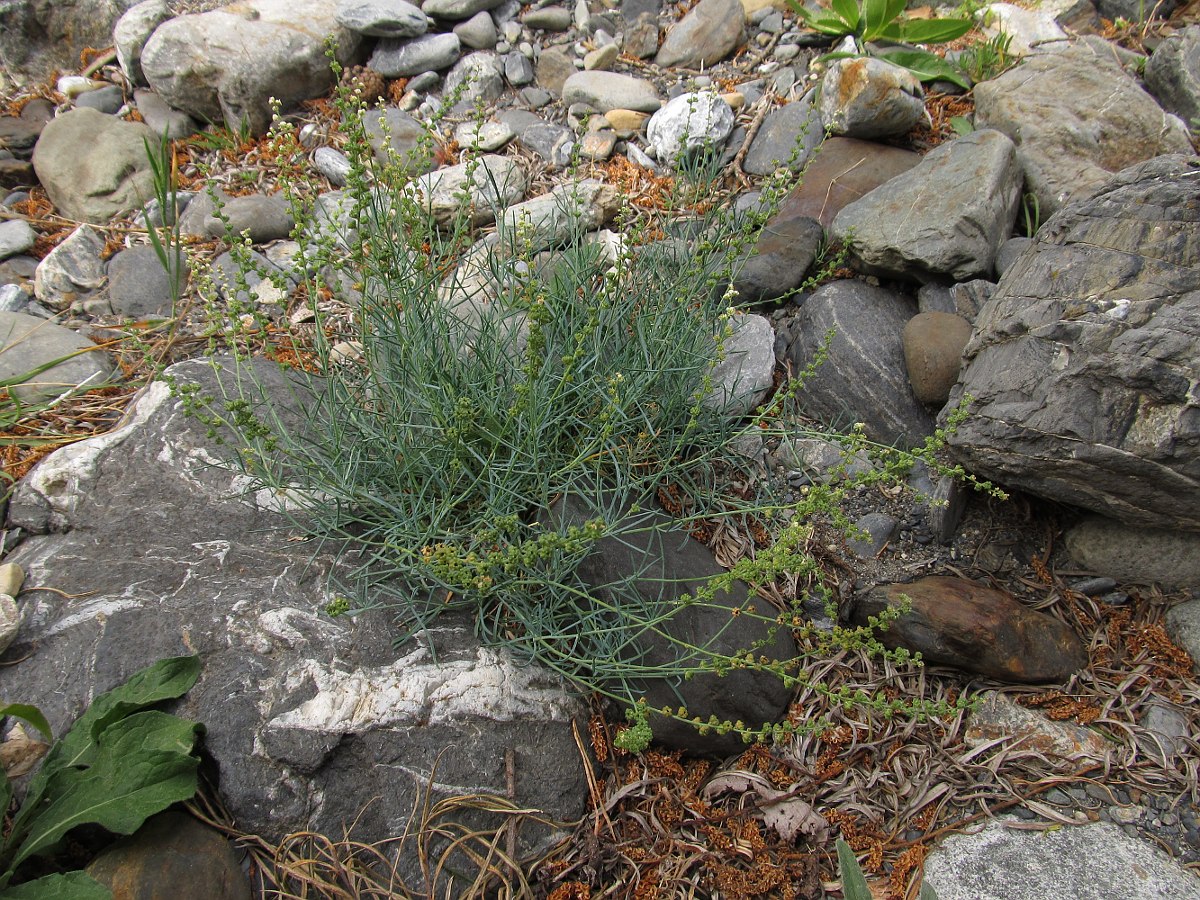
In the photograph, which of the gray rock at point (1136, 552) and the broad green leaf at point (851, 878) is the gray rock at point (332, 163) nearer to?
the gray rock at point (1136, 552)

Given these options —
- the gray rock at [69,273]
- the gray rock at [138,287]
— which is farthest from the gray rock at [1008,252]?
the gray rock at [69,273]

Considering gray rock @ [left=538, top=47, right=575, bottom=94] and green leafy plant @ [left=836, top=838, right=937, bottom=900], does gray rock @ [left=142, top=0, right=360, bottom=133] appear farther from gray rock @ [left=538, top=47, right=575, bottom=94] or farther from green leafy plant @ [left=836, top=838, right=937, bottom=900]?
green leafy plant @ [left=836, top=838, right=937, bottom=900]

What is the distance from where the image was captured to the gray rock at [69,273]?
3549 mm

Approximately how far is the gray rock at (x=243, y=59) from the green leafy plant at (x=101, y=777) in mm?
3358

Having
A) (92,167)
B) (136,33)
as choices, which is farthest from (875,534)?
(136,33)

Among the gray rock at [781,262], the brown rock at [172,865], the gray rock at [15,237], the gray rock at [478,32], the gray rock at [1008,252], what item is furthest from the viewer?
the gray rock at [478,32]

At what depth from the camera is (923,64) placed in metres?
3.62

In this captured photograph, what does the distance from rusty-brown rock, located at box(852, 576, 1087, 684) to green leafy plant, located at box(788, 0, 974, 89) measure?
2458 mm

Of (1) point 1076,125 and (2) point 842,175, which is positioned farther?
(2) point 842,175

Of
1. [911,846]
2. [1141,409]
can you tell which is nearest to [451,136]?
[1141,409]

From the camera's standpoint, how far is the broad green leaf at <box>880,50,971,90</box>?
142 inches

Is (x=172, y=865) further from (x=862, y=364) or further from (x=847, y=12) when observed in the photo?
(x=847, y=12)

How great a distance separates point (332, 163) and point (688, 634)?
2988 mm

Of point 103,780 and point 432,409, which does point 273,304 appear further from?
point 103,780
